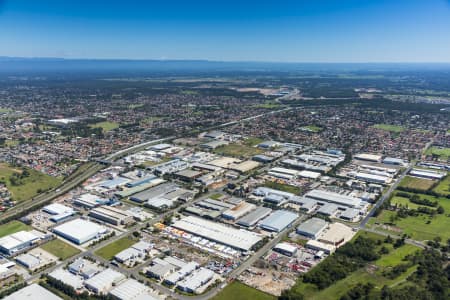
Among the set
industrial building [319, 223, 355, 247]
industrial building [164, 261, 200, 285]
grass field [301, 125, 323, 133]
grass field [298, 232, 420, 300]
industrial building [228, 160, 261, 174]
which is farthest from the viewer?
grass field [301, 125, 323, 133]

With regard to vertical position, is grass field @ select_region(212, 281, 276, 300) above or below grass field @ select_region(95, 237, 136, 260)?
below

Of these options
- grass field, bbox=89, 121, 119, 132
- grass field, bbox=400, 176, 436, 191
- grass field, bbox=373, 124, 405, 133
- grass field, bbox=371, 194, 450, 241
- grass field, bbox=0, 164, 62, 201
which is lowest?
grass field, bbox=371, 194, 450, 241

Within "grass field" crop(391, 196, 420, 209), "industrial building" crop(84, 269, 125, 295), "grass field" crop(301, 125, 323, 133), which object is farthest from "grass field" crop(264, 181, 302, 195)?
"grass field" crop(301, 125, 323, 133)

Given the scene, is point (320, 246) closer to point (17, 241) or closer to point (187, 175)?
point (187, 175)

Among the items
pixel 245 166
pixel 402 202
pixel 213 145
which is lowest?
pixel 402 202

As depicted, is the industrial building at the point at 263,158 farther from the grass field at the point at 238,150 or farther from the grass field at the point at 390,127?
the grass field at the point at 390,127

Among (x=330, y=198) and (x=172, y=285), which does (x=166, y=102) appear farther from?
(x=172, y=285)

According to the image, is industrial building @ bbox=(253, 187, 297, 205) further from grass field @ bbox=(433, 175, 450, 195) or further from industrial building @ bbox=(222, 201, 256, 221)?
grass field @ bbox=(433, 175, 450, 195)

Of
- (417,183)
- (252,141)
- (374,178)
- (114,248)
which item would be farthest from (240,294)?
(252,141)

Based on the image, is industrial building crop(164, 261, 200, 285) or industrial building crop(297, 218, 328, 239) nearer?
industrial building crop(164, 261, 200, 285)
